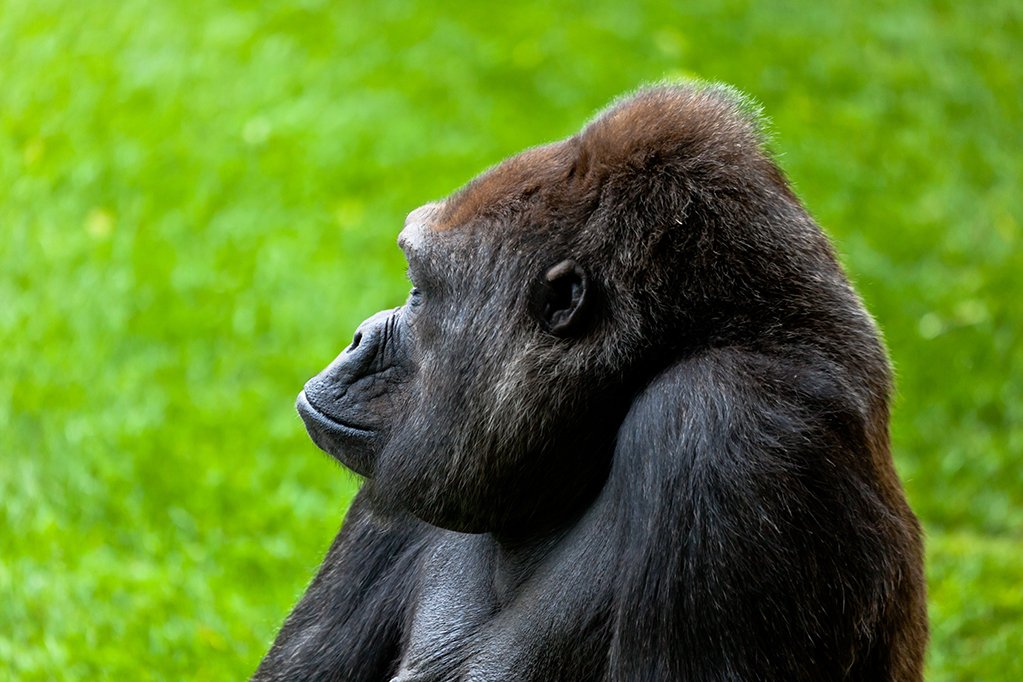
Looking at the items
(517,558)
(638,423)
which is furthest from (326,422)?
(638,423)

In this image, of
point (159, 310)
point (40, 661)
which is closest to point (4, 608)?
point (40, 661)

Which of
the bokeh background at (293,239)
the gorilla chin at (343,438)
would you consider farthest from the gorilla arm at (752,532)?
the bokeh background at (293,239)

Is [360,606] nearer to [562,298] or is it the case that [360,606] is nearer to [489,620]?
[489,620]

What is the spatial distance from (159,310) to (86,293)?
1.27 feet

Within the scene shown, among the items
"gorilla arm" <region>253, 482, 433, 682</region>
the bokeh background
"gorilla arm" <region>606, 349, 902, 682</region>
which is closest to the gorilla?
"gorilla arm" <region>606, 349, 902, 682</region>

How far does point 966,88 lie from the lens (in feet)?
33.2

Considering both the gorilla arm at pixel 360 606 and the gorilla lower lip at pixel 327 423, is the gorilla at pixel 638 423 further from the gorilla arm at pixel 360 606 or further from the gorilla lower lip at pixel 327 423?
the gorilla arm at pixel 360 606

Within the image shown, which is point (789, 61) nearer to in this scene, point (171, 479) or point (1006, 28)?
point (1006, 28)

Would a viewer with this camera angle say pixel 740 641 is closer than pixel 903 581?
Yes

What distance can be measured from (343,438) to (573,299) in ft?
2.47

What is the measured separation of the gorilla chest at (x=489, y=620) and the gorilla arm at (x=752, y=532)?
0.80ft

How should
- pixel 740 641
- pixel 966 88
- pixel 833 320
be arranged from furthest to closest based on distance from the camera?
1. pixel 966 88
2. pixel 833 320
3. pixel 740 641

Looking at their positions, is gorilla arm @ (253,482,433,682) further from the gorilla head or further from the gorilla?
the gorilla head

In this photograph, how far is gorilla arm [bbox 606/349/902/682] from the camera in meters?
2.92
